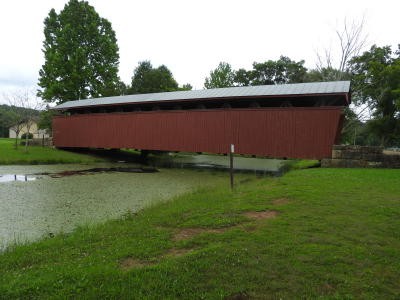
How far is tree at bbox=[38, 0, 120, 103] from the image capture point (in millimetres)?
27266

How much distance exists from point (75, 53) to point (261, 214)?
26477mm

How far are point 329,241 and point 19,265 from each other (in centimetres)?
361

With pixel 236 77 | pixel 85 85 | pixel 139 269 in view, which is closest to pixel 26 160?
pixel 85 85

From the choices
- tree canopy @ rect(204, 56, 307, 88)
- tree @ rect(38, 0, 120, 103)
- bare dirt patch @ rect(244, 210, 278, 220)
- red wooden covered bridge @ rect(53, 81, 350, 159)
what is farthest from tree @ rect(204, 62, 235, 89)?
bare dirt patch @ rect(244, 210, 278, 220)

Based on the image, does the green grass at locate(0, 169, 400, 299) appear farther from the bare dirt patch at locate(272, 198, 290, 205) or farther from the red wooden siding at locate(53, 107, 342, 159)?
the red wooden siding at locate(53, 107, 342, 159)

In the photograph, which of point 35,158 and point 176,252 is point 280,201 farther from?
point 35,158

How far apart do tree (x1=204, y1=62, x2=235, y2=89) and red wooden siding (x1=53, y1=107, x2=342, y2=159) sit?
24.4 m

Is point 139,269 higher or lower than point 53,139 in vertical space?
lower

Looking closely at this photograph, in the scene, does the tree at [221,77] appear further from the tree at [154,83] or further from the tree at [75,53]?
the tree at [75,53]

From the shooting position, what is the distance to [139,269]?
316 centimetres

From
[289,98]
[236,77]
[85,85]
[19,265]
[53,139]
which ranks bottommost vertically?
[19,265]

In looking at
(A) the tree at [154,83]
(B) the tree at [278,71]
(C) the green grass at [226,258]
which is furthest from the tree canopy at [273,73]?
(C) the green grass at [226,258]

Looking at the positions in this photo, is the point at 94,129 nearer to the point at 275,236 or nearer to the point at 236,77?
the point at 275,236

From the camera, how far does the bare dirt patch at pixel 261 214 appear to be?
5.24 m
